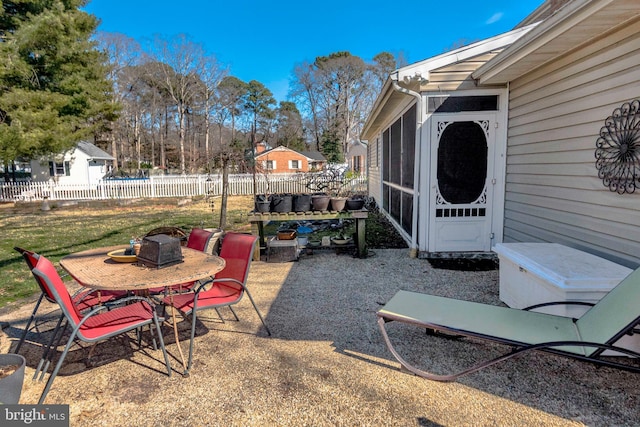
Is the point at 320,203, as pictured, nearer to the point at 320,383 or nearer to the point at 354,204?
the point at 354,204

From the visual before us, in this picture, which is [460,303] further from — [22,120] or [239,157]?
[22,120]

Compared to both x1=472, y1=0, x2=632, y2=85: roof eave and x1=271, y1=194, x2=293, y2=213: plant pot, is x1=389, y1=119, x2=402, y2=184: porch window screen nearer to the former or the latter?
x1=472, y1=0, x2=632, y2=85: roof eave

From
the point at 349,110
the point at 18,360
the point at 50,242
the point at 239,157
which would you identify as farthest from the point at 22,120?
the point at 349,110

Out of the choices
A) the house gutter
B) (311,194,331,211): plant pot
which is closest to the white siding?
the house gutter

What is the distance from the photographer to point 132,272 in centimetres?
259

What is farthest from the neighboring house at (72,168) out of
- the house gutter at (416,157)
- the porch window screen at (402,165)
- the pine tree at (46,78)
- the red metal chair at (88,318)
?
the red metal chair at (88,318)

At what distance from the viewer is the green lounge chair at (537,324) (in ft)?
6.56

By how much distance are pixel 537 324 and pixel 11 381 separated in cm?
315

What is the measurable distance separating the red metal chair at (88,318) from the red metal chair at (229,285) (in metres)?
0.29

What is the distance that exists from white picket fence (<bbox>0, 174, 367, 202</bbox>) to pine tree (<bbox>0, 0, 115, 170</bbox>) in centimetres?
207

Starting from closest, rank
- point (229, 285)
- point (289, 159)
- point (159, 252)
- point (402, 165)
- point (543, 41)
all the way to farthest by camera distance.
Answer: point (159, 252), point (229, 285), point (543, 41), point (402, 165), point (289, 159)

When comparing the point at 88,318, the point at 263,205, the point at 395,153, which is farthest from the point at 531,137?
the point at 88,318

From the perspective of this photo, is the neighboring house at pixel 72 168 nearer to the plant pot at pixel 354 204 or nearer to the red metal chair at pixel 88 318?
the plant pot at pixel 354 204

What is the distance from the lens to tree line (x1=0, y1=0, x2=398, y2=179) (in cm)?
1170
